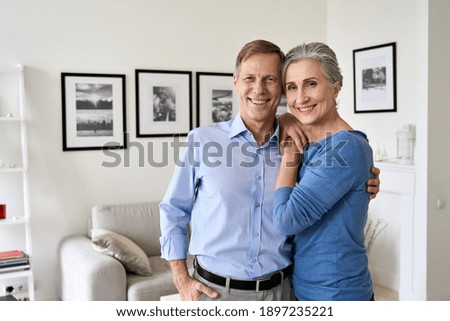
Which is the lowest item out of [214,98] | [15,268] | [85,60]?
[15,268]

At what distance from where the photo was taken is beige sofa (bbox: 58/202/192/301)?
3.52 m

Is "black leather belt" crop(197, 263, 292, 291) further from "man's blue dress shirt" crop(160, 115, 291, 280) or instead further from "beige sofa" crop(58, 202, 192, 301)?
"beige sofa" crop(58, 202, 192, 301)

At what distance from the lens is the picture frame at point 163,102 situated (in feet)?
15.2

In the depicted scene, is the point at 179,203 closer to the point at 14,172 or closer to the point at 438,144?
the point at 14,172

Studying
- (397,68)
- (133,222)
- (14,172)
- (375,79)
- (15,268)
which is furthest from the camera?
(375,79)

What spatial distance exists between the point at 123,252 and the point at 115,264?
19cm

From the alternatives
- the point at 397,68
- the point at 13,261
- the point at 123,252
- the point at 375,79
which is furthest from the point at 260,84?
the point at 375,79

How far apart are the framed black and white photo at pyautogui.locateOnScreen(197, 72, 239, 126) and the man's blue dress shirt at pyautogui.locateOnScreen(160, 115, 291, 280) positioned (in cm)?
313

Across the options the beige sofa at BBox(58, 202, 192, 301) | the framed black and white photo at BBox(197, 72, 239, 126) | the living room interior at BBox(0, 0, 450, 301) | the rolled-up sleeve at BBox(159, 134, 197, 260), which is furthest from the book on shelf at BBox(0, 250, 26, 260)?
the rolled-up sleeve at BBox(159, 134, 197, 260)

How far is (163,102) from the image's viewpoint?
186 inches

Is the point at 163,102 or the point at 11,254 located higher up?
the point at 163,102

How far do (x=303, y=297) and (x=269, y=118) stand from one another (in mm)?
608
